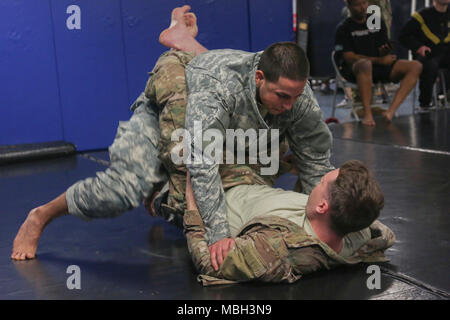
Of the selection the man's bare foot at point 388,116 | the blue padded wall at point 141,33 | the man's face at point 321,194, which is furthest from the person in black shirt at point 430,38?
the man's face at point 321,194

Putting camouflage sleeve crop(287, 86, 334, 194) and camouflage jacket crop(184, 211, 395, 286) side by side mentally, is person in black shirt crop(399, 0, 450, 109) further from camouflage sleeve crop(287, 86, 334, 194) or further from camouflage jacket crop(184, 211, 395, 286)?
camouflage jacket crop(184, 211, 395, 286)

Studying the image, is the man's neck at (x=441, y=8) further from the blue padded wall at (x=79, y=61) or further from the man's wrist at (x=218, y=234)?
the man's wrist at (x=218, y=234)

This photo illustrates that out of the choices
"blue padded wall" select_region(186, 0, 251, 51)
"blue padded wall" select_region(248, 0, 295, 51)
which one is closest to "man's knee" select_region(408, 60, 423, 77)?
"blue padded wall" select_region(248, 0, 295, 51)

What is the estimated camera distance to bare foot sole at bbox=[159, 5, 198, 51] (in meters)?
2.52

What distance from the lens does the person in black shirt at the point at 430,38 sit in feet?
17.8

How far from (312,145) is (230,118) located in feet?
1.12

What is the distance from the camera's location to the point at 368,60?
4941 mm

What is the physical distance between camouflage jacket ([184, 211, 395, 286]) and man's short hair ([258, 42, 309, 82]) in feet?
1.48

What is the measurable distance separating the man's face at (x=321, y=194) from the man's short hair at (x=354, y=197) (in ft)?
0.06

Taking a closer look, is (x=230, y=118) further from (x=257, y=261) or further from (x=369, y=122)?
(x=369, y=122)

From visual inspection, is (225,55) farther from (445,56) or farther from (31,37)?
(445,56)

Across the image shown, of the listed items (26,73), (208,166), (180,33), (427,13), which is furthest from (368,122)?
(208,166)
